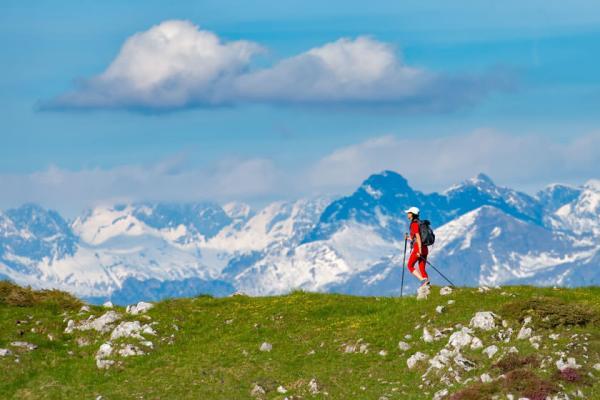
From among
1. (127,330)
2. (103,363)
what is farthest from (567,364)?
(127,330)

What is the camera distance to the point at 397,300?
1962 inches

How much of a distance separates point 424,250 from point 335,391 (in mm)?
13007

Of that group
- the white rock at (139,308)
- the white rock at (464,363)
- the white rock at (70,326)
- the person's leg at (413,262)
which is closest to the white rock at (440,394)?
the white rock at (464,363)

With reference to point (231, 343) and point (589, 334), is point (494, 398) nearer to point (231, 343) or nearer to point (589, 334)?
point (589, 334)

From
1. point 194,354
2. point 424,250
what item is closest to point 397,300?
point 424,250

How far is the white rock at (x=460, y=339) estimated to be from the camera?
40375mm

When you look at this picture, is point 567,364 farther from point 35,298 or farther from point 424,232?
point 35,298

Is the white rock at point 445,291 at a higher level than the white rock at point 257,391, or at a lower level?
higher

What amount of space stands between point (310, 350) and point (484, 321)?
6.96 meters

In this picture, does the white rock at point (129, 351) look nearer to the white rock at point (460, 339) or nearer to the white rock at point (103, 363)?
the white rock at point (103, 363)

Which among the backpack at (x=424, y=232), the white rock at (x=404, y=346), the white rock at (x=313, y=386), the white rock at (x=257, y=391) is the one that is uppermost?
the backpack at (x=424, y=232)

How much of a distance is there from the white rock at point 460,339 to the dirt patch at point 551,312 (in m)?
2.29

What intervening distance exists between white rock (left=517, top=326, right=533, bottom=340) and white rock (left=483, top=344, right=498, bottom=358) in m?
1.28

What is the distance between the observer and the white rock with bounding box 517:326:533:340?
40.1 metres
